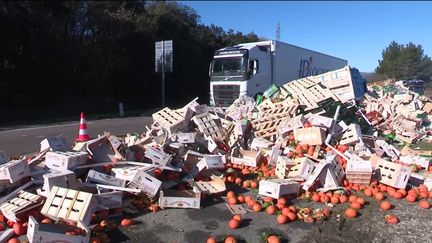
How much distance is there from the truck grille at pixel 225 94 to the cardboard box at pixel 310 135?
37.8 feet

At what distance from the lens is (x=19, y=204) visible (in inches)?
193

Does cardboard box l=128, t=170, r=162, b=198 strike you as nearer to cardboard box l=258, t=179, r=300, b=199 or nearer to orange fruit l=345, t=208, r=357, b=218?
cardboard box l=258, t=179, r=300, b=199

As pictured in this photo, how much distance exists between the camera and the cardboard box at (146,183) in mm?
5516

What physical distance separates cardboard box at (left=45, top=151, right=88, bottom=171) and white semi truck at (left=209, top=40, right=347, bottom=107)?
13.9m

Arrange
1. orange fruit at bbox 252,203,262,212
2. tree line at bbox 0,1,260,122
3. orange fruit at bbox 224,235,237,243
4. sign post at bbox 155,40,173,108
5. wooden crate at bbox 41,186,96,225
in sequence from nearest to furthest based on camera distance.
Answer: orange fruit at bbox 224,235,237,243 → wooden crate at bbox 41,186,96,225 → orange fruit at bbox 252,203,262,212 → tree line at bbox 0,1,260,122 → sign post at bbox 155,40,173,108

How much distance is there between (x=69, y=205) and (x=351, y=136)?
5782 millimetres

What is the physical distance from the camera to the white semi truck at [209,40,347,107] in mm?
19453

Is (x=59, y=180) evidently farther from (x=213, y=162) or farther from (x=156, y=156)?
(x=213, y=162)

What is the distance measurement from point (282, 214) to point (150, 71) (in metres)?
27.5

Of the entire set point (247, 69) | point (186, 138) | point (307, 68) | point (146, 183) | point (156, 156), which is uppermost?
point (307, 68)

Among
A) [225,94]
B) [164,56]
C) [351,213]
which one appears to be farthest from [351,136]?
[164,56]

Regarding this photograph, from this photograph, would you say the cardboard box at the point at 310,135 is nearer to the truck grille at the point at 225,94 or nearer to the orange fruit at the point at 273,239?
the orange fruit at the point at 273,239

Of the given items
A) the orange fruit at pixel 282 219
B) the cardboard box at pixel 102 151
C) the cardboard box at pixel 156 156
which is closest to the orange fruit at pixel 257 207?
the orange fruit at pixel 282 219

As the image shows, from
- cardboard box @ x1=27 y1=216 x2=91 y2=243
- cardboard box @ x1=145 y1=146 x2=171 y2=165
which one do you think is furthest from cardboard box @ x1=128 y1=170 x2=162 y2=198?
cardboard box @ x1=27 y1=216 x2=91 y2=243
